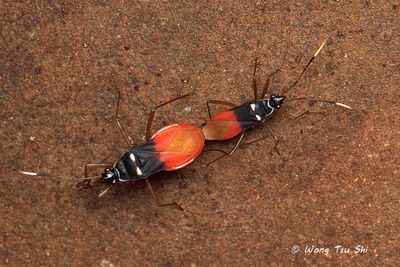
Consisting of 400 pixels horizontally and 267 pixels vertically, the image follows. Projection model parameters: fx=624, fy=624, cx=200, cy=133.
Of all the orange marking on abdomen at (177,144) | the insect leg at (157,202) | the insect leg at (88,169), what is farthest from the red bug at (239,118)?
the insect leg at (88,169)

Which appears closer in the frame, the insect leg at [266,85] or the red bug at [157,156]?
the red bug at [157,156]

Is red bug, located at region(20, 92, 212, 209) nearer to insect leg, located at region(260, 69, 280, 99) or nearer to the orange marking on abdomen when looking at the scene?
the orange marking on abdomen

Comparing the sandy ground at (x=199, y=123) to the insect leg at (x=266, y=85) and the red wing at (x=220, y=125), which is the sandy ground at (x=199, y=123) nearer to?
the insect leg at (x=266, y=85)

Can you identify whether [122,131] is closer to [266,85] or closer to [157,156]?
[157,156]

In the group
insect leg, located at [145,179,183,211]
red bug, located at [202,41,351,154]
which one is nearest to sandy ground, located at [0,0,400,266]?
insect leg, located at [145,179,183,211]

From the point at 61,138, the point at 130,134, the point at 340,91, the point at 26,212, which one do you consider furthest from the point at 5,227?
the point at 340,91

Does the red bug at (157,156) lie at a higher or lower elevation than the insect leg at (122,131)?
lower
